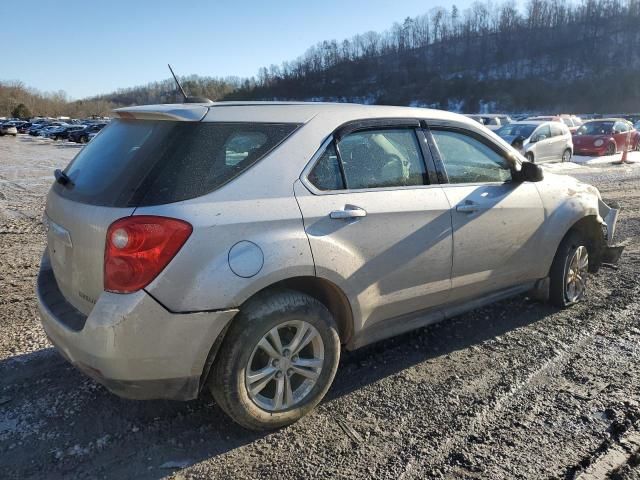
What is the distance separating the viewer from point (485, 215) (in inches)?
144

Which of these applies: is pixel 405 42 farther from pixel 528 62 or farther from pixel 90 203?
pixel 90 203

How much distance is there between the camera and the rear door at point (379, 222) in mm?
2881

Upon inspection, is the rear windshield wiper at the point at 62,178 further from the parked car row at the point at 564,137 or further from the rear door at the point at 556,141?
the rear door at the point at 556,141

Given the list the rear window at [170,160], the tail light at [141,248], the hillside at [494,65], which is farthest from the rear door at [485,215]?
the hillside at [494,65]

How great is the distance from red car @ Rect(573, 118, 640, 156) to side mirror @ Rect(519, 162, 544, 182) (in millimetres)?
20333

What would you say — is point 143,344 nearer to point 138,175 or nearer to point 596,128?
point 138,175

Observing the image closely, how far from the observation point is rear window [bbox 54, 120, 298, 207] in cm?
254

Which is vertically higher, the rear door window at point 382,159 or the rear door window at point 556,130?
the rear door window at point 382,159

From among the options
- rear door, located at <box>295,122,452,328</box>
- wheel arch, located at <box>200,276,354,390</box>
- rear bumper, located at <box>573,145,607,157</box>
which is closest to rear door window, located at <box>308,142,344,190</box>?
rear door, located at <box>295,122,452,328</box>

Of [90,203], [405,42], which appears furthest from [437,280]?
[405,42]

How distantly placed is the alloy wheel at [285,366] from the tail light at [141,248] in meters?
0.68

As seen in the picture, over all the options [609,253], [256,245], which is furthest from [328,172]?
[609,253]

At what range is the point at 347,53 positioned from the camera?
540 feet

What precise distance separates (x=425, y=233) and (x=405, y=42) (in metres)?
164
